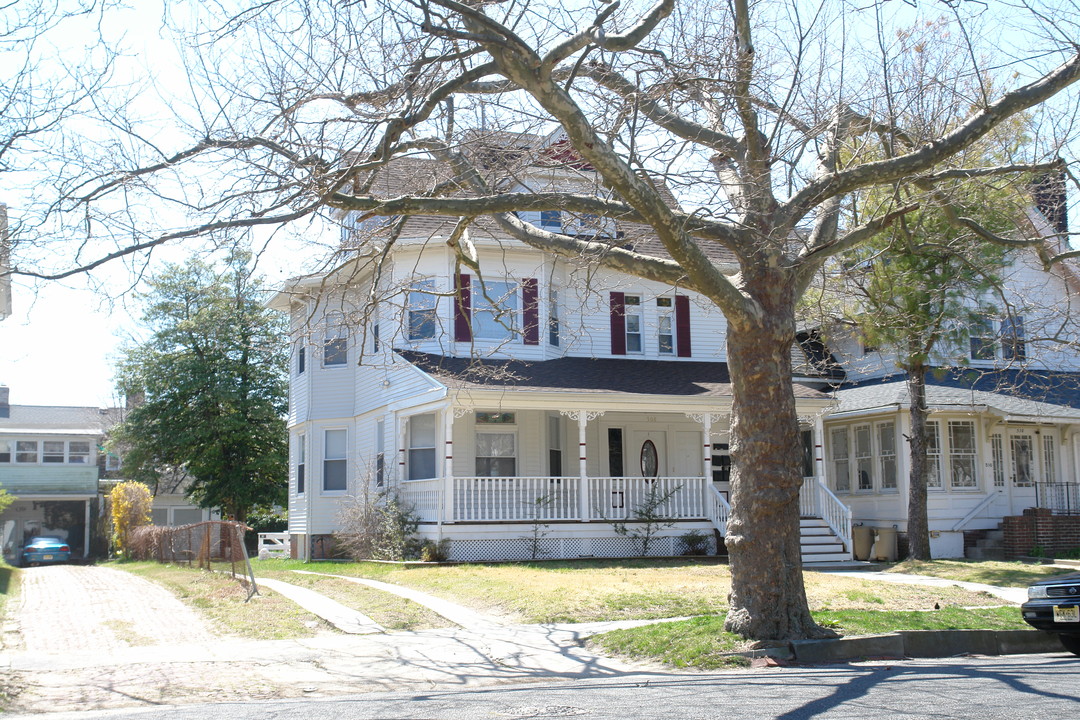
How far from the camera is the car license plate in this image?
33.0 ft

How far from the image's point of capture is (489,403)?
20859 millimetres

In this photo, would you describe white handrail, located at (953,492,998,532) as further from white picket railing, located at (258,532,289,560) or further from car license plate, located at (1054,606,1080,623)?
white picket railing, located at (258,532,289,560)

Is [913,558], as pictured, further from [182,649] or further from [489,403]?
[182,649]

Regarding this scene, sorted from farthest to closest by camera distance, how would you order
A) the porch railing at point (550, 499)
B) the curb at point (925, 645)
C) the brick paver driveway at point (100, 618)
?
the porch railing at point (550, 499) → the brick paver driveway at point (100, 618) → the curb at point (925, 645)

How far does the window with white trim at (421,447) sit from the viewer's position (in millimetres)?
22547

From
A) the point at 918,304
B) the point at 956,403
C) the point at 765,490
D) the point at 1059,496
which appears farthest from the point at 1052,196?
the point at 765,490

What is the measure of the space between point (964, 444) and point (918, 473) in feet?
14.1

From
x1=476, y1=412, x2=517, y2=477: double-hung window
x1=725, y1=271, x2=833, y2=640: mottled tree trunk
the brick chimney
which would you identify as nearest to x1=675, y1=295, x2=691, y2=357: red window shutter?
x1=476, y1=412, x2=517, y2=477: double-hung window

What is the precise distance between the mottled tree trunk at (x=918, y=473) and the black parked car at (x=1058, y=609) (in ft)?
30.8

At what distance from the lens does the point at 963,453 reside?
23469 mm

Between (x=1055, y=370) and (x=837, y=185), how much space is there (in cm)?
1852

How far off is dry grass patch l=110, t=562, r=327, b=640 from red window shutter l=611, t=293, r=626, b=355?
10.6 metres

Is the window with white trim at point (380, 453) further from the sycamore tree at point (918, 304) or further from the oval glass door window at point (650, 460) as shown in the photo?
the sycamore tree at point (918, 304)

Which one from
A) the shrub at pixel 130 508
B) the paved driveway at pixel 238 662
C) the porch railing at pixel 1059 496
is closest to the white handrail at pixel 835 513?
the porch railing at pixel 1059 496
